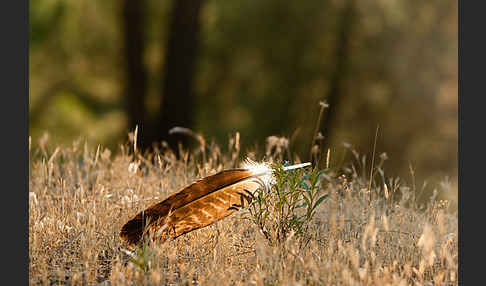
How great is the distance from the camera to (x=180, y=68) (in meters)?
9.54

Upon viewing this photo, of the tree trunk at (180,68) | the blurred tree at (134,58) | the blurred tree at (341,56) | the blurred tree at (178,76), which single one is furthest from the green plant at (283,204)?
the blurred tree at (341,56)

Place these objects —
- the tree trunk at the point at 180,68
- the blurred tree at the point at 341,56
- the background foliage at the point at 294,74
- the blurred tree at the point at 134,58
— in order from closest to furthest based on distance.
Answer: the tree trunk at the point at 180,68 → the blurred tree at the point at 134,58 → the background foliage at the point at 294,74 → the blurred tree at the point at 341,56

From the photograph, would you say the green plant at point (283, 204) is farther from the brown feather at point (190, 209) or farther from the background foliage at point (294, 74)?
the background foliage at point (294, 74)

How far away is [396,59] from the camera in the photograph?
12773 mm

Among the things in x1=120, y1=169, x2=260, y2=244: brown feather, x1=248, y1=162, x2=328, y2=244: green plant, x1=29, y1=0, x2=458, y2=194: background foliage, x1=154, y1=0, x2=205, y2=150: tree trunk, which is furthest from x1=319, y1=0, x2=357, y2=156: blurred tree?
x1=120, y1=169, x2=260, y2=244: brown feather

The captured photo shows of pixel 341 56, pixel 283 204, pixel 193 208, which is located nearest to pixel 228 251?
pixel 193 208

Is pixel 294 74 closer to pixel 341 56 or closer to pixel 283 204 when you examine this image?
pixel 341 56

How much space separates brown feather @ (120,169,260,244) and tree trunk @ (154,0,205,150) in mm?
6197

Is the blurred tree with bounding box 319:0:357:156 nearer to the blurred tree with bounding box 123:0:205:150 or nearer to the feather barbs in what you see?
the blurred tree with bounding box 123:0:205:150

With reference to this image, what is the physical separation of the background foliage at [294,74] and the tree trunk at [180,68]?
8.19ft

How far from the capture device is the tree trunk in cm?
937

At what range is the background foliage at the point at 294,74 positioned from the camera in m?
12.2

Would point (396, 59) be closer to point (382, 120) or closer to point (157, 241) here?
point (382, 120)

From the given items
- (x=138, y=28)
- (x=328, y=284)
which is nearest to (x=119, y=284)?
(x=328, y=284)
